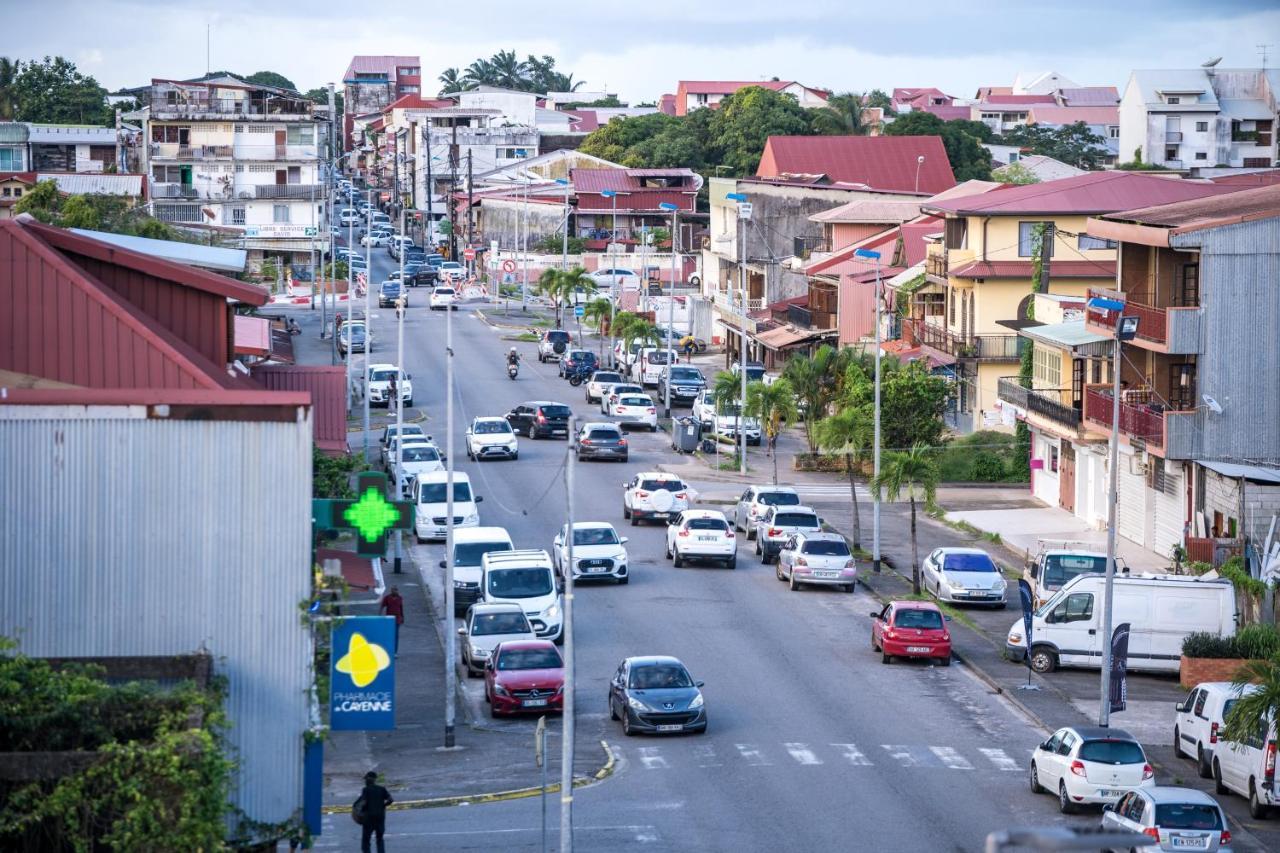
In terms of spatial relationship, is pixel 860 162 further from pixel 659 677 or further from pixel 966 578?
pixel 659 677

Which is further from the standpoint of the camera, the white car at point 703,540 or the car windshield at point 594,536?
the white car at point 703,540

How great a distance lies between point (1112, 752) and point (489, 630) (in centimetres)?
1502

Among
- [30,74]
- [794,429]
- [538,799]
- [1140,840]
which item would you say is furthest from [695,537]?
[30,74]

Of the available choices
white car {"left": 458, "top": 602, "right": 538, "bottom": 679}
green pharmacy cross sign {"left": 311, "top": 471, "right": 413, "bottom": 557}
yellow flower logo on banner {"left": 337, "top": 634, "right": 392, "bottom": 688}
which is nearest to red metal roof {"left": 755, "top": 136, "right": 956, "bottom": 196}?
white car {"left": 458, "top": 602, "right": 538, "bottom": 679}

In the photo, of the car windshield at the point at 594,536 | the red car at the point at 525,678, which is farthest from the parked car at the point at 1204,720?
the car windshield at the point at 594,536

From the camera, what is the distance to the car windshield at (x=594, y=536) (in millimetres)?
48688

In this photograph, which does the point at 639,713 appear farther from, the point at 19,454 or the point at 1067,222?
the point at 1067,222

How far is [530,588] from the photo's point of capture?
141ft

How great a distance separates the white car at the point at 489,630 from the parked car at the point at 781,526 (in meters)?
12.4

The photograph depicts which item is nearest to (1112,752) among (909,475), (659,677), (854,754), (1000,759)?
(1000,759)

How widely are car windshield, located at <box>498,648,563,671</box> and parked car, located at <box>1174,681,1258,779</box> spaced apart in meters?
11.4

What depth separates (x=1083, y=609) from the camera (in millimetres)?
40781

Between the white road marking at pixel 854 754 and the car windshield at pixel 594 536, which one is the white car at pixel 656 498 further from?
the white road marking at pixel 854 754

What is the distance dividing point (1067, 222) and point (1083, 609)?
1295 inches
